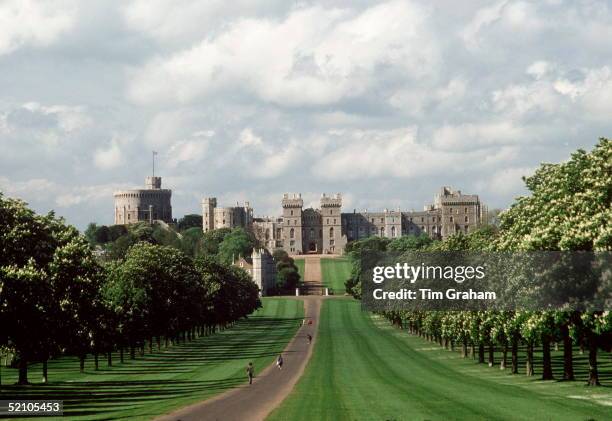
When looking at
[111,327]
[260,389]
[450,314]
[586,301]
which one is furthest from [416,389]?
[111,327]

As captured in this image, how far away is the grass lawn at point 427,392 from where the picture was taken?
150 ft

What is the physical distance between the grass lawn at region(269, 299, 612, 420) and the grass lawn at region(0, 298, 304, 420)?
6.14m

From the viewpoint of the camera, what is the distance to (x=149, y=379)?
73.8m

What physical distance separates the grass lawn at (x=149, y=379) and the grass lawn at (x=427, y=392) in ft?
20.2

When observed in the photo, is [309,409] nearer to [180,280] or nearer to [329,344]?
[180,280]

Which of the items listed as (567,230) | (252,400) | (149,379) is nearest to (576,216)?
(567,230)

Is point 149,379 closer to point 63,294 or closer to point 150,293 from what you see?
point 63,294

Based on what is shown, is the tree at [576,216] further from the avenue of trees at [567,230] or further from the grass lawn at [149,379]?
the grass lawn at [149,379]

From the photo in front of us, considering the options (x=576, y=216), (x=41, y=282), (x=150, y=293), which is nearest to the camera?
(x=576, y=216)

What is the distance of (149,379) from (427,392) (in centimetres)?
2439

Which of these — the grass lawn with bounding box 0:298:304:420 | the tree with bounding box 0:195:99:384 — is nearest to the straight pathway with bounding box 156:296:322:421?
the grass lawn with bounding box 0:298:304:420

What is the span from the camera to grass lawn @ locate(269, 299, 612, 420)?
45.8 metres

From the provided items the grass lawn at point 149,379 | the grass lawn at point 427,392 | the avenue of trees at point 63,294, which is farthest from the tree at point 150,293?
the grass lawn at point 427,392

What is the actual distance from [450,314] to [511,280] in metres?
26.8
